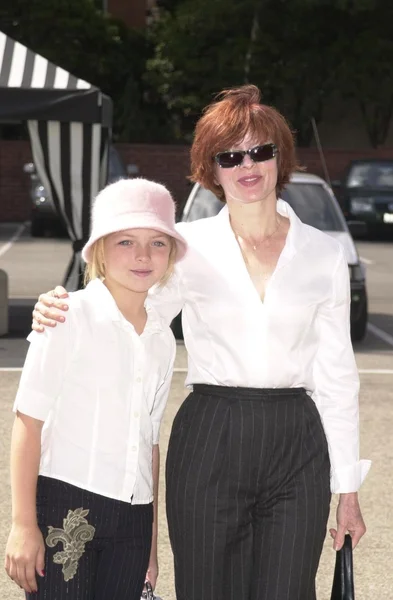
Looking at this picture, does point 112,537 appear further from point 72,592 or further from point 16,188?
point 16,188

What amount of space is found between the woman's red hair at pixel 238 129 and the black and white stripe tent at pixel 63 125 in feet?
30.7

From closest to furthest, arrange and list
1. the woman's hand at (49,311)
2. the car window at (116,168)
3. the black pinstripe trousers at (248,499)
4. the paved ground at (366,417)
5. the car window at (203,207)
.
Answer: the woman's hand at (49,311) < the black pinstripe trousers at (248,499) < the paved ground at (366,417) < the car window at (203,207) < the car window at (116,168)

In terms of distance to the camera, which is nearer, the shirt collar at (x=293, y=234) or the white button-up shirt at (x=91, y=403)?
the white button-up shirt at (x=91, y=403)

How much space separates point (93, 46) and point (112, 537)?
119ft

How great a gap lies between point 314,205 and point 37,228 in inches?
623

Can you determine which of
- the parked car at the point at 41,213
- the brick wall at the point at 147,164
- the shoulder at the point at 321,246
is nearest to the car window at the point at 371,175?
the parked car at the point at 41,213

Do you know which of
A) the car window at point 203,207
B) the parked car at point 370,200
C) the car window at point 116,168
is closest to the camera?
the car window at point 203,207

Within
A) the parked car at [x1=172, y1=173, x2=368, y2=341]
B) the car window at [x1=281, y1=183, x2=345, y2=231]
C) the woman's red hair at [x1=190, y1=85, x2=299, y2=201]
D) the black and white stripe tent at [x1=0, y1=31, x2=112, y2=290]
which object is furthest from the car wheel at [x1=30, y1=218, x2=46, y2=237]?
the woman's red hair at [x1=190, y1=85, x2=299, y2=201]

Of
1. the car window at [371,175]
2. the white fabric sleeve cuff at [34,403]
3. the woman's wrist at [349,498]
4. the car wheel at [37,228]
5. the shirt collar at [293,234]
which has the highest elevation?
the shirt collar at [293,234]

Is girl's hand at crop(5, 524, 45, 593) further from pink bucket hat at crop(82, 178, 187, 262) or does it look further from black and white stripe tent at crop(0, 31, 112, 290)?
black and white stripe tent at crop(0, 31, 112, 290)

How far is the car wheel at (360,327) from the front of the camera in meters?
13.1

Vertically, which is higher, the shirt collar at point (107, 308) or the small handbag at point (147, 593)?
the shirt collar at point (107, 308)

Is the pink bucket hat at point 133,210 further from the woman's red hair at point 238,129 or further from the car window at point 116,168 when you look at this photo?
the car window at point 116,168

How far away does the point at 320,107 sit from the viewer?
37438mm
